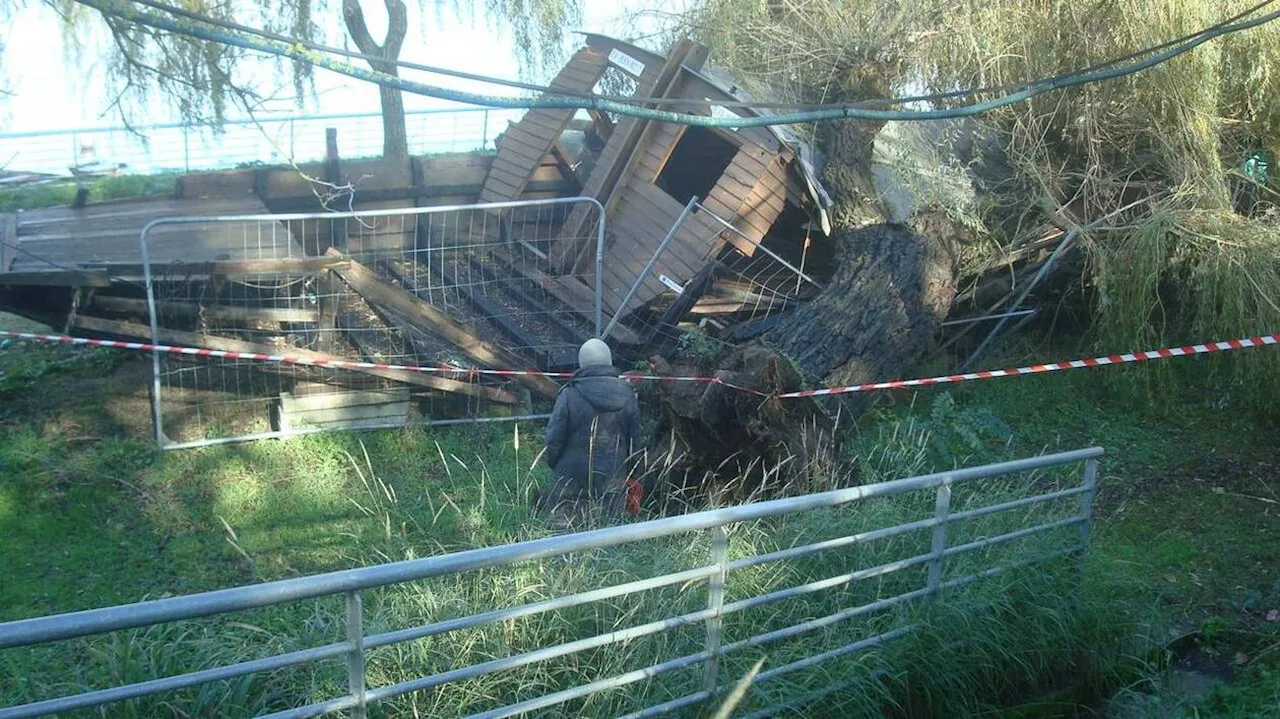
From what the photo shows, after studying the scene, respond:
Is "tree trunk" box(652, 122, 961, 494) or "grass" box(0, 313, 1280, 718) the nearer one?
"grass" box(0, 313, 1280, 718)

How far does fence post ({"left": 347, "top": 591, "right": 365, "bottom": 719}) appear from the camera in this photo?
312cm

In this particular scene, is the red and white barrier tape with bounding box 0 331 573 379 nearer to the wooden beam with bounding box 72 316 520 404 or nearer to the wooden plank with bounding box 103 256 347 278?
the wooden beam with bounding box 72 316 520 404

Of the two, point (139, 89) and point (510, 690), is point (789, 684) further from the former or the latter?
point (139, 89)

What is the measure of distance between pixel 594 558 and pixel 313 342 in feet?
14.6

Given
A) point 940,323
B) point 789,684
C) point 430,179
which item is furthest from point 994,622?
point 430,179

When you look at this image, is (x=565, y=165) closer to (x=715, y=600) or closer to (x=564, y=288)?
(x=564, y=288)

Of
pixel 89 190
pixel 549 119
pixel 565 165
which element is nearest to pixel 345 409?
pixel 549 119

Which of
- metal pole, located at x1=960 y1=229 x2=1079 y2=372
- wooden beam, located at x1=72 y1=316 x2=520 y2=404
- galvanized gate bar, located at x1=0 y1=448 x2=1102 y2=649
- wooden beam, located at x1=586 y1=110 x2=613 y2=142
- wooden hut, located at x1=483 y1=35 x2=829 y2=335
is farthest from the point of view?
wooden beam, located at x1=586 y1=110 x2=613 y2=142

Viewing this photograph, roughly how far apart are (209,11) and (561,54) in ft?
28.5

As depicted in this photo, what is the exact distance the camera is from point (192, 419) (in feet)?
26.4

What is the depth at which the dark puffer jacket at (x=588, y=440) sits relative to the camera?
6.38 metres

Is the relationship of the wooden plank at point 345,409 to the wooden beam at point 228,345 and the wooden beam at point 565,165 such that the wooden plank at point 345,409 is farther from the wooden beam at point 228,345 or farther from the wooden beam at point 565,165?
the wooden beam at point 565,165

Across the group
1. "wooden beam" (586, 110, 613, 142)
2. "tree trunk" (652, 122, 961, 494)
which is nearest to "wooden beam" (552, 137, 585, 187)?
"wooden beam" (586, 110, 613, 142)

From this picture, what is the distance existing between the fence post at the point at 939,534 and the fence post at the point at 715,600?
1244 millimetres
